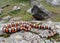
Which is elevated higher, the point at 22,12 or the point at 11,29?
the point at 11,29

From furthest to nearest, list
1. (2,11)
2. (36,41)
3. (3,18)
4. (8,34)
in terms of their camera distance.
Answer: (2,11) → (3,18) → (8,34) → (36,41)

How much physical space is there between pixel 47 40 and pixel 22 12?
509 cm

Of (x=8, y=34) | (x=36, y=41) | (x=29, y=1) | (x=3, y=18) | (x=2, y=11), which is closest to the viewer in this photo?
(x=36, y=41)

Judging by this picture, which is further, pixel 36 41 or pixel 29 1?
pixel 29 1

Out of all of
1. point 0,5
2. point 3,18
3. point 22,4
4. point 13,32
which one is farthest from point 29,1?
point 13,32

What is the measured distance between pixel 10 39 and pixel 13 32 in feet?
1.40

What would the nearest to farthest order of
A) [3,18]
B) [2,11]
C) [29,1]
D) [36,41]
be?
[36,41]
[3,18]
[2,11]
[29,1]

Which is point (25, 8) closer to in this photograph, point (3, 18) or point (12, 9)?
point (12, 9)

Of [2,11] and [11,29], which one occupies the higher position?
[11,29]

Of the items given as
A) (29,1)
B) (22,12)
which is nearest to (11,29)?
(22,12)

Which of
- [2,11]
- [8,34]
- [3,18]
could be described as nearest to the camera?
[8,34]

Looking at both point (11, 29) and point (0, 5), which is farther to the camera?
point (0, 5)

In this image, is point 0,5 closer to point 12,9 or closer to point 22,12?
point 12,9

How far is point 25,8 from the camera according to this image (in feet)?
38.5
